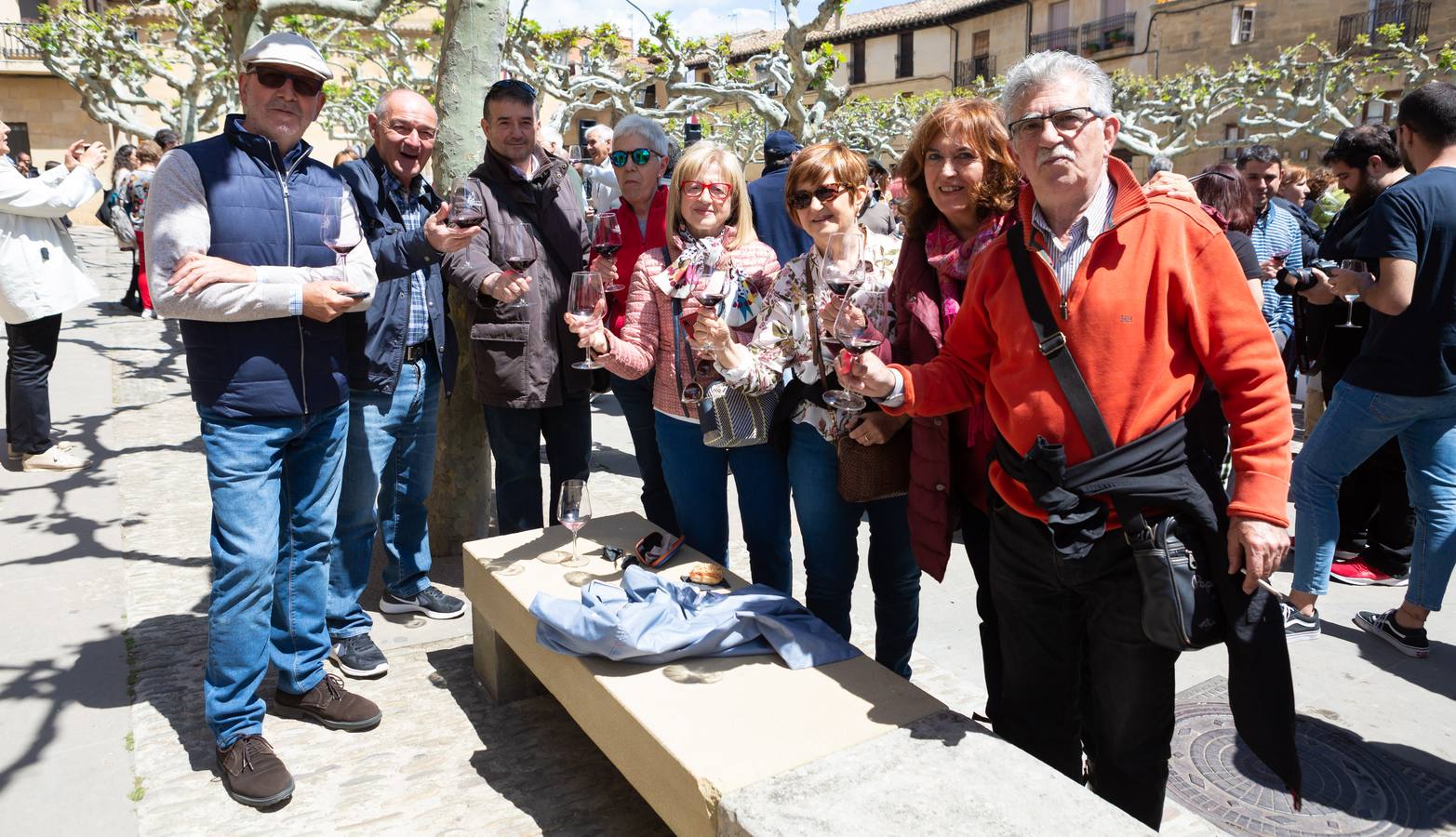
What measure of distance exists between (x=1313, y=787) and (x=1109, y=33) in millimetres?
38503

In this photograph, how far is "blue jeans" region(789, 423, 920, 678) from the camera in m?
3.36

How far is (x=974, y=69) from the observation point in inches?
1660

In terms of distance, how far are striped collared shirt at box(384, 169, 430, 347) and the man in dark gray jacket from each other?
0.56ft

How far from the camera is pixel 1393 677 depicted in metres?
4.00

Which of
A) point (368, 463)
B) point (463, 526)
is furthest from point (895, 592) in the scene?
point (463, 526)

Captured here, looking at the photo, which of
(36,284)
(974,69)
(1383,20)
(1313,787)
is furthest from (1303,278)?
(974,69)

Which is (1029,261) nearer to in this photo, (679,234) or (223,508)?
(679,234)

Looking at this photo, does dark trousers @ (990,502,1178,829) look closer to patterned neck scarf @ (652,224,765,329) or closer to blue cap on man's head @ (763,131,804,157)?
patterned neck scarf @ (652,224,765,329)

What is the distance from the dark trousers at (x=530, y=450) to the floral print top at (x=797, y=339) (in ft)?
4.78

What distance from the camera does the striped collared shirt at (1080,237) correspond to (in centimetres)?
228

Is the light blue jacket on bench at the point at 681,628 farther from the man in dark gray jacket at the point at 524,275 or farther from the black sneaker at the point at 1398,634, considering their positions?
the black sneaker at the point at 1398,634

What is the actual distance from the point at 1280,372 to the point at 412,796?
277 cm

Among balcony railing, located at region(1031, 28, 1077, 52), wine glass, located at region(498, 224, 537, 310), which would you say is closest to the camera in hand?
wine glass, located at region(498, 224, 537, 310)

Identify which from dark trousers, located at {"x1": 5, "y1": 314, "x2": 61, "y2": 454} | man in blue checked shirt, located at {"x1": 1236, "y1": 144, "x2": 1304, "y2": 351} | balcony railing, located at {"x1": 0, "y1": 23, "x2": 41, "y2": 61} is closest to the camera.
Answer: man in blue checked shirt, located at {"x1": 1236, "y1": 144, "x2": 1304, "y2": 351}
